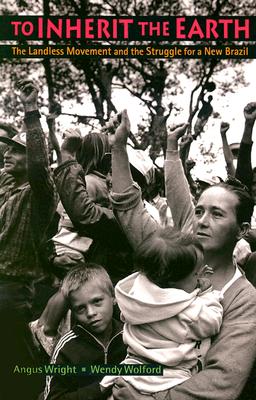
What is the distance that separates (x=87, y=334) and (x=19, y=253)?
56cm

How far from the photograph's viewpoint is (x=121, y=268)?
2406 millimetres

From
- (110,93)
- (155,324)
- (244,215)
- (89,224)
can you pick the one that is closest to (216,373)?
(155,324)

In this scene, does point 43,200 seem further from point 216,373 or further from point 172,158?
point 216,373

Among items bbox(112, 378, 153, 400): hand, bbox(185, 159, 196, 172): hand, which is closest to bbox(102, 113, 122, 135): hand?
bbox(185, 159, 196, 172): hand

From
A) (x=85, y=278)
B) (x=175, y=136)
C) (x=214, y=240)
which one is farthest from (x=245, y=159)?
(x=85, y=278)

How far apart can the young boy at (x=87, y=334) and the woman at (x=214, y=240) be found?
0.17 m

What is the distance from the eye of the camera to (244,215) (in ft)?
7.23

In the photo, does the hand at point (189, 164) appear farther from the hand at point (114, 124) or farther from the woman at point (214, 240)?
the hand at point (114, 124)

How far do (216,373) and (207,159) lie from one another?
1.00 metres

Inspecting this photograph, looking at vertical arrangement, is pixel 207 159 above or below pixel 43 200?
above

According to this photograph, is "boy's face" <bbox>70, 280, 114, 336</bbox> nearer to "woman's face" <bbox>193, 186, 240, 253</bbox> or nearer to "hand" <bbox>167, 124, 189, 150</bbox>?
"woman's face" <bbox>193, 186, 240, 253</bbox>

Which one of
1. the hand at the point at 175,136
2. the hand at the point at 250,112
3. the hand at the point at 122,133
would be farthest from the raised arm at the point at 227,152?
the hand at the point at 122,133

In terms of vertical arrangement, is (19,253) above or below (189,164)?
below

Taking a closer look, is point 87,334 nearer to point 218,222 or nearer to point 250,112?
point 218,222
